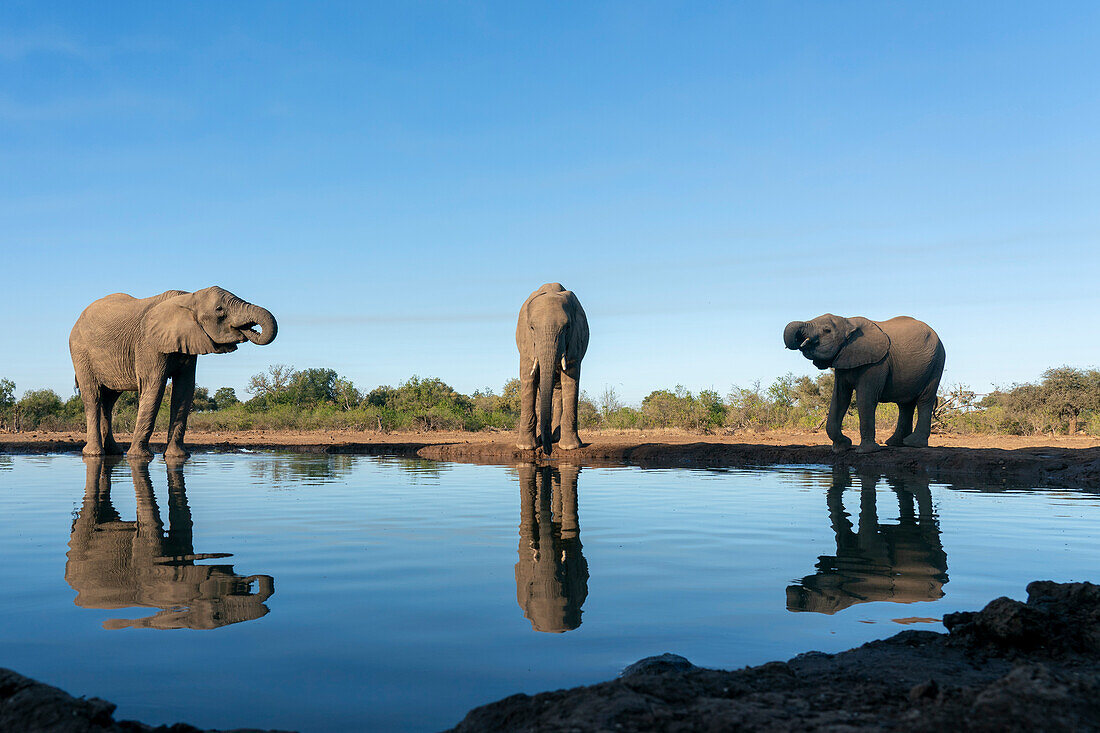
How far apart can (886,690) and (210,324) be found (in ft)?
45.9

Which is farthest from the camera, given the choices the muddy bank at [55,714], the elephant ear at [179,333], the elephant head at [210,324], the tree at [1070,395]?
the tree at [1070,395]

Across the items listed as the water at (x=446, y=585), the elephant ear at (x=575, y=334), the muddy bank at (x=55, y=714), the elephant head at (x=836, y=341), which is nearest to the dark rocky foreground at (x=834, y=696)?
the muddy bank at (x=55, y=714)

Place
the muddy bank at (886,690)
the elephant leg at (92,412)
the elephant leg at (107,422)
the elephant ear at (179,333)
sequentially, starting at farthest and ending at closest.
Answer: the elephant leg at (107,422), the elephant leg at (92,412), the elephant ear at (179,333), the muddy bank at (886,690)

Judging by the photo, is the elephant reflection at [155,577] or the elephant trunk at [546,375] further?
the elephant trunk at [546,375]

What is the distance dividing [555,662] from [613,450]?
40.4ft

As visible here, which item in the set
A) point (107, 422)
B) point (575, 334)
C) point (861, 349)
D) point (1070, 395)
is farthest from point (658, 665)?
point (1070, 395)

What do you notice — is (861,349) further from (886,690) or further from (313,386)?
(313,386)

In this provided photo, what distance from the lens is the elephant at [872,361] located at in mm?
14477

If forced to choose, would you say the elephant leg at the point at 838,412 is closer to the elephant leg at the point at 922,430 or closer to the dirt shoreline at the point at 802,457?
the dirt shoreline at the point at 802,457

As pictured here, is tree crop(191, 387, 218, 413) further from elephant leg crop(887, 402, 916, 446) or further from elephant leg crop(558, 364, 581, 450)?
elephant leg crop(887, 402, 916, 446)

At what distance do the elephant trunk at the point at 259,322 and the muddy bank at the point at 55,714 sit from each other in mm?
12448

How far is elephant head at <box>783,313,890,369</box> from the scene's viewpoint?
14.5 metres

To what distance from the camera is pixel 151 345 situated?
579 inches

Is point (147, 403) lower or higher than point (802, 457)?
higher
